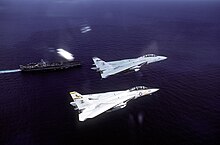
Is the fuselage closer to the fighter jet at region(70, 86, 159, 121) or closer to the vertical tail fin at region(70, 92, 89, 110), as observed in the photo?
the fighter jet at region(70, 86, 159, 121)

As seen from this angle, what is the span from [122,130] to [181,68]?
278 feet

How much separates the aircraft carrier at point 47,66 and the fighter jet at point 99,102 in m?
66.0

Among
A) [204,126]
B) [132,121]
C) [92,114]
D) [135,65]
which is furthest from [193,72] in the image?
[92,114]

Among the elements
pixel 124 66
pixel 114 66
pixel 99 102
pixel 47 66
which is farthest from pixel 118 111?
pixel 47 66

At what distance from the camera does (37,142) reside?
10438cm

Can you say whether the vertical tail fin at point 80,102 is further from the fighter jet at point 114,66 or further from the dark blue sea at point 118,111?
the fighter jet at point 114,66

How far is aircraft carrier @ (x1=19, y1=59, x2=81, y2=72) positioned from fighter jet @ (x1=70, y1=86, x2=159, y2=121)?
6597 centimetres

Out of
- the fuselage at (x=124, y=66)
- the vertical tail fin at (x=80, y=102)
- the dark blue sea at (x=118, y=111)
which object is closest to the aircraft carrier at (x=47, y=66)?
the dark blue sea at (x=118, y=111)

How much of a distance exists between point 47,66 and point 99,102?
75.3 meters

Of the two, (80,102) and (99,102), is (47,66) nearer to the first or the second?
(80,102)

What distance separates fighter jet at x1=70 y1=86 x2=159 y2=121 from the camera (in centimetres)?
11121

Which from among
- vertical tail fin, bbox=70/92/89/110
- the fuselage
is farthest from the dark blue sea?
vertical tail fin, bbox=70/92/89/110

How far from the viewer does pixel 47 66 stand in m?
177

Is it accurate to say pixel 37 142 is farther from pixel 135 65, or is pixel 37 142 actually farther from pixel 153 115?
pixel 135 65
